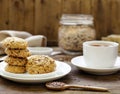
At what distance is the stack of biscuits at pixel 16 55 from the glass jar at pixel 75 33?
1.21ft

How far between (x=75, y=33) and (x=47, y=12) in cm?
27

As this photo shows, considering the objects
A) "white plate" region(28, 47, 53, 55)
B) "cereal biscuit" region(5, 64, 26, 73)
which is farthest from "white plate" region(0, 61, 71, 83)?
"white plate" region(28, 47, 53, 55)

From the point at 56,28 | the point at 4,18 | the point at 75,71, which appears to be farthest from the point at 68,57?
the point at 4,18

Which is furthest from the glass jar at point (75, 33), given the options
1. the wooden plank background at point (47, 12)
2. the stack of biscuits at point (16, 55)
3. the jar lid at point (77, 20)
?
the stack of biscuits at point (16, 55)

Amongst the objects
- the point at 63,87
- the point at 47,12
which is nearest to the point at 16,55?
the point at 63,87

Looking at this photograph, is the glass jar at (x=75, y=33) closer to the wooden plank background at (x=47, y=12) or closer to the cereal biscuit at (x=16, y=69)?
the wooden plank background at (x=47, y=12)

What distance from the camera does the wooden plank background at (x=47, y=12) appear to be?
1.36m

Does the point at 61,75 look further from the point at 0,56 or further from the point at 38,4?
the point at 38,4

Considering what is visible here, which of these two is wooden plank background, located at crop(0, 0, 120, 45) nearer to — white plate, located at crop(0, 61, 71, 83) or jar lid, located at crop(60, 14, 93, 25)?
jar lid, located at crop(60, 14, 93, 25)

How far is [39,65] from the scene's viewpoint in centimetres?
78

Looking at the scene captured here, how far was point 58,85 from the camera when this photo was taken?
0.74 metres

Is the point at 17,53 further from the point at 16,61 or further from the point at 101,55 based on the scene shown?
the point at 101,55

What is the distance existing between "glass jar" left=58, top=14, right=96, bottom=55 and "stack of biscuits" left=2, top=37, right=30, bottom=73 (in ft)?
1.21

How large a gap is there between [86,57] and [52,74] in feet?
0.48
